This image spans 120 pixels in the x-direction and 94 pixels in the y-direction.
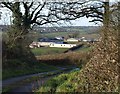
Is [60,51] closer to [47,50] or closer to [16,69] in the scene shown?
[47,50]

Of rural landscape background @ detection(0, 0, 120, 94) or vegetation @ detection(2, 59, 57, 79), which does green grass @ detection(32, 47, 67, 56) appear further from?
vegetation @ detection(2, 59, 57, 79)

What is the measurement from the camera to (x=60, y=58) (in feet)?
101

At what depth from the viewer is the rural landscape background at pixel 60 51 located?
8.97 meters

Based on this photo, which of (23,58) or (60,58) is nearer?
(23,58)

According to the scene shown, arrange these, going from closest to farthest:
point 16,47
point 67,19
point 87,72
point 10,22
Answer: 1. point 87,72
2. point 16,47
3. point 10,22
4. point 67,19

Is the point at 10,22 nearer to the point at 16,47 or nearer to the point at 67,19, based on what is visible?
the point at 16,47

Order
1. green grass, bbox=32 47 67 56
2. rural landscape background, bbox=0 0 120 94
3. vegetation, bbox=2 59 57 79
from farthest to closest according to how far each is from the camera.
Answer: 1. green grass, bbox=32 47 67 56
2. vegetation, bbox=2 59 57 79
3. rural landscape background, bbox=0 0 120 94

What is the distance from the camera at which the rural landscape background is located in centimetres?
897

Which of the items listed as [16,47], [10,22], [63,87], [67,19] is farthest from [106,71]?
[67,19]

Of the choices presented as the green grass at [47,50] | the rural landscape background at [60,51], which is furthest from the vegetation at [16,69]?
the green grass at [47,50]

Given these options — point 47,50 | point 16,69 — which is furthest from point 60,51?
point 16,69

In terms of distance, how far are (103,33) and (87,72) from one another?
3.90 feet

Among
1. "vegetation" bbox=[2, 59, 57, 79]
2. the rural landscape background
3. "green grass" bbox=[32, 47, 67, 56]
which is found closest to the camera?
the rural landscape background

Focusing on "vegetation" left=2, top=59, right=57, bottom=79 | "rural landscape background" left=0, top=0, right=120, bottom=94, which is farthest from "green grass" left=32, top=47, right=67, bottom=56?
"vegetation" left=2, top=59, right=57, bottom=79
